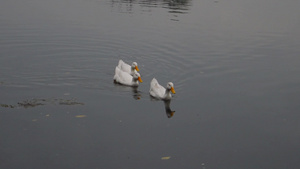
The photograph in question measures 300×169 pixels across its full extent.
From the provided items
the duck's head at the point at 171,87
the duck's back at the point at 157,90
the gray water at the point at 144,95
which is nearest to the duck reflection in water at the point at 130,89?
the gray water at the point at 144,95

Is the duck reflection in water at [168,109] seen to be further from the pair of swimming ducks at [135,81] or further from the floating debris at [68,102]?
the floating debris at [68,102]

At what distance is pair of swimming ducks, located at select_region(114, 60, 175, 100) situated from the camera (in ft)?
44.1

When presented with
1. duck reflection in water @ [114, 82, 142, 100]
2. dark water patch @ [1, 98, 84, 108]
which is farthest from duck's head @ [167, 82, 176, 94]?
dark water patch @ [1, 98, 84, 108]

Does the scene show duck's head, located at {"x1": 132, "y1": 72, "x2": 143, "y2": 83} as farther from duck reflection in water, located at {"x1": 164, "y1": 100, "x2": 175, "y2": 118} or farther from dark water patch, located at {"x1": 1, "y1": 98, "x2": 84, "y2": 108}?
dark water patch, located at {"x1": 1, "y1": 98, "x2": 84, "y2": 108}

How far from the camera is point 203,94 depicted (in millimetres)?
13953

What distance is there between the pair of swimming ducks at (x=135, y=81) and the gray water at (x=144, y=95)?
0.32 m

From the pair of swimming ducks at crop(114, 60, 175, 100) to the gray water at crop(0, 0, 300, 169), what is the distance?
323mm

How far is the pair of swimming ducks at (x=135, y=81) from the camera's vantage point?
13.5 m

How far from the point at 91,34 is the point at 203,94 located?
9.49 m

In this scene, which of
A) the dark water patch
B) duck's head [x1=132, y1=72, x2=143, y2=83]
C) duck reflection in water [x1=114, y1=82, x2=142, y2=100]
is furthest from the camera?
duck's head [x1=132, y1=72, x2=143, y2=83]

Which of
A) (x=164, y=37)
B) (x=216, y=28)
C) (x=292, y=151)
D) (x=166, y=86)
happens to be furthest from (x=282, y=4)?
(x=292, y=151)

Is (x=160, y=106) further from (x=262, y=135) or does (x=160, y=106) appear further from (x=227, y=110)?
(x=262, y=135)

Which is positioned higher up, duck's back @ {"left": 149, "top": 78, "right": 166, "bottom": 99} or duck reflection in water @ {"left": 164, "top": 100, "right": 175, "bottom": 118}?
duck's back @ {"left": 149, "top": 78, "right": 166, "bottom": 99}

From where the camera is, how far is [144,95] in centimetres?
1388
